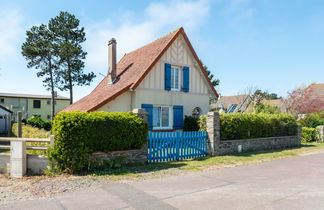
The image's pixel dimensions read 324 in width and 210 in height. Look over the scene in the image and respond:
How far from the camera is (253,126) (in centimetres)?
1349

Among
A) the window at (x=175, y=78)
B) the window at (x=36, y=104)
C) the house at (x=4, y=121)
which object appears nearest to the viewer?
the window at (x=175, y=78)

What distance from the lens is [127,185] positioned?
664cm

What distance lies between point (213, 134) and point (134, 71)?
6949mm

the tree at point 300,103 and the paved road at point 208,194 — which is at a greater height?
the tree at point 300,103

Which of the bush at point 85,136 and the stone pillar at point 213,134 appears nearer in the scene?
the bush at point 85,136

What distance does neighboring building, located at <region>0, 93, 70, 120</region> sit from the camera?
41.1 m

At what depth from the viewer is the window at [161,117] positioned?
1531 cm

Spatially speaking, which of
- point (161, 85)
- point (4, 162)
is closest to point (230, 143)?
point (161, 85)

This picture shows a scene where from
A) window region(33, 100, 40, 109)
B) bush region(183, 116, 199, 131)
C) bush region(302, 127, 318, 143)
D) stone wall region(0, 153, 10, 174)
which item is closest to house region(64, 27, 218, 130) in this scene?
bush region(183, 116, 199, 131)

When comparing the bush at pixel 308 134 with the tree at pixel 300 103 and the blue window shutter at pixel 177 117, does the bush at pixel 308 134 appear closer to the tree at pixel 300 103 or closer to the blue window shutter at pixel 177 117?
the tree at pixel 300 103

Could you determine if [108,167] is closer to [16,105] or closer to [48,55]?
[48,55]

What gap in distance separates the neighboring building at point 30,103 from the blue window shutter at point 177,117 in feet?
109

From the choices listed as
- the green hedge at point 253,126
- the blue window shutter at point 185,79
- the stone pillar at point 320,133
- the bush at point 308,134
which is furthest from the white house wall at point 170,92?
the stone pillar at point 320,133

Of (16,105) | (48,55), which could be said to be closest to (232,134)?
(48,55)
